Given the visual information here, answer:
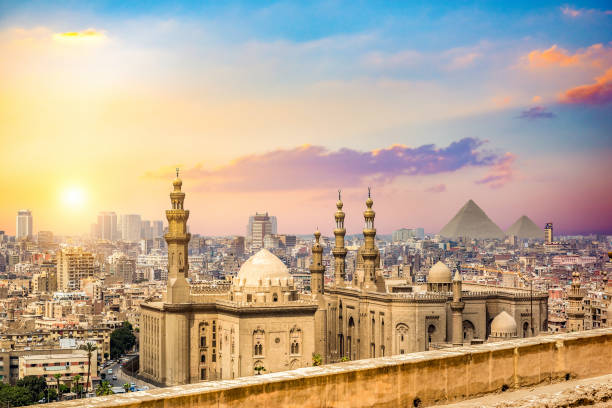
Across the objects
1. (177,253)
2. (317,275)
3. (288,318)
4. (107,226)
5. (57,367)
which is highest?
(107,226)

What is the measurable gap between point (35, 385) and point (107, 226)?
7330 cm

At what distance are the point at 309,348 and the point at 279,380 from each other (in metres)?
27.7

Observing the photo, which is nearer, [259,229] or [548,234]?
[548,234]

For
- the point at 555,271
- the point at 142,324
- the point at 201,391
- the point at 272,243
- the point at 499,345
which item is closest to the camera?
the point at 201,391

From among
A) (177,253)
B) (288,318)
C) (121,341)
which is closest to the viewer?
(288,318)

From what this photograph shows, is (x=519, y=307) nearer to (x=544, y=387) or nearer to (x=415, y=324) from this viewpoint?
(x=415, y=324)

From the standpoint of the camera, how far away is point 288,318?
33.4m

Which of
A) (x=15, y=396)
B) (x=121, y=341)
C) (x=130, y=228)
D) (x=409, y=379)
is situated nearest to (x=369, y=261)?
(x=15, y=396)

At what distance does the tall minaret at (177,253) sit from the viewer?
3434cm

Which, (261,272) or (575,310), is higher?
(261,272)

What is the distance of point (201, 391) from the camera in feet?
19.5

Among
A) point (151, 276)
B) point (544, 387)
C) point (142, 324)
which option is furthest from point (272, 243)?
point (544, 387)

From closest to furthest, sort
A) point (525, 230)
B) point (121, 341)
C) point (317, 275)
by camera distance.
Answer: point (317, 275)
point (121, 341)
point (525, 230)

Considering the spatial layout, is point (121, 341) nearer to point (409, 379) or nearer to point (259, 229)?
point (409, 379)
